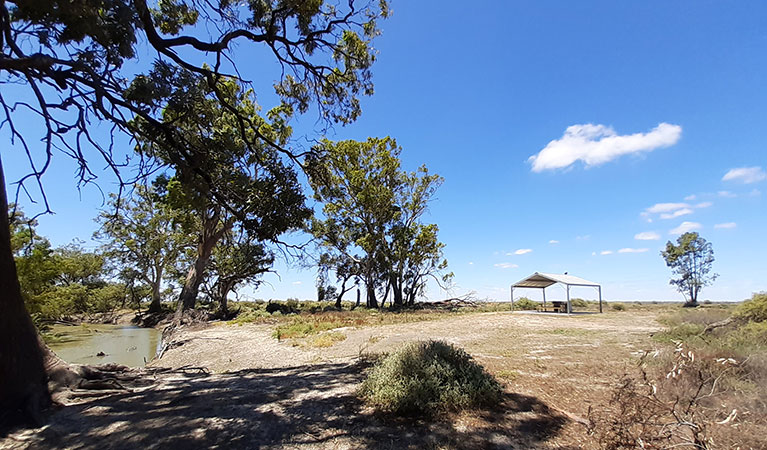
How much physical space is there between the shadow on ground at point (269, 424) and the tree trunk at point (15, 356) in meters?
0.36

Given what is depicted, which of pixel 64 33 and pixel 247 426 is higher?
pixel 64 33

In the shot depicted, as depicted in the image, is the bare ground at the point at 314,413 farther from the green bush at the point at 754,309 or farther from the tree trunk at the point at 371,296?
the tree trunk at the point at 371,296

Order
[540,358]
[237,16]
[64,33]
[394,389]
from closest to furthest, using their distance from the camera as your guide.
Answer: [394,389] → [64,33] → [237,16] → [540,358]

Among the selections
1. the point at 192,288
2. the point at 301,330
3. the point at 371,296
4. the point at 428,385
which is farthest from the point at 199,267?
the point at 428,385

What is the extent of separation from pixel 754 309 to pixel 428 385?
9327mm

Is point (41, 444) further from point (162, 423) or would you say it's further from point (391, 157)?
point (391, 157)

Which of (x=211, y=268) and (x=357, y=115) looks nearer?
(x=357, y=115)

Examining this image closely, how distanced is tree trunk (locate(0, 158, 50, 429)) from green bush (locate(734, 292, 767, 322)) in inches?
553

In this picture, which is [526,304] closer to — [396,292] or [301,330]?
[396,292]

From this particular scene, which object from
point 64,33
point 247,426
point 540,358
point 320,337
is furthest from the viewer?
point 320,337

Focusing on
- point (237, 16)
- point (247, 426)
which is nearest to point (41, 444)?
point (247, 426)

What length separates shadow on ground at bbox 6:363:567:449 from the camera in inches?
141

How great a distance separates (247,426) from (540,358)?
6.39 metres

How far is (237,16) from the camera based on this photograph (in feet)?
21.7
